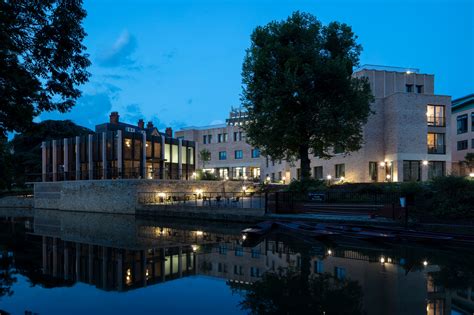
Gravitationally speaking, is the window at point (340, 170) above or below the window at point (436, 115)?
below

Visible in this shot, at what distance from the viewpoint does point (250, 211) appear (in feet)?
79.1

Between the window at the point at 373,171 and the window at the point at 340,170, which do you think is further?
the window at the point at 340,170

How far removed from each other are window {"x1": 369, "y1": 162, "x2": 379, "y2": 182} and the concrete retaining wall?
13.5 metres

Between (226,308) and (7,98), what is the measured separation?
18.6ft

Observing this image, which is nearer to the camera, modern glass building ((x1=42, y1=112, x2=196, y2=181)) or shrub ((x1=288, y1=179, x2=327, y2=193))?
shrub ((x1=288, y1=179, x2=327, y2=193))

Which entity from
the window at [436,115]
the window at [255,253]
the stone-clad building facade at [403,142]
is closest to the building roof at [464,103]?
the stone-clad building facade at [403,142]

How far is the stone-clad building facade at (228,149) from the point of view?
205 feet

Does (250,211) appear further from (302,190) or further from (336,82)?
(336,82)

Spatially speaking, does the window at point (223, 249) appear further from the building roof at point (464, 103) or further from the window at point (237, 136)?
the window at point (237, 136)

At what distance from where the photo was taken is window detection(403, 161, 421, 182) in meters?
36.0

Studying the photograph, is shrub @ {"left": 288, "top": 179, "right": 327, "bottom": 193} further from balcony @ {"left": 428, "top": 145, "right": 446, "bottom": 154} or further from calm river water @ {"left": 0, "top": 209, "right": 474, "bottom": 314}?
balcony @ {"left": 428, "top": 145, "right": 446, "bottom": 154}

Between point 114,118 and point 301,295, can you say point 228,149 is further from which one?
point 301,295

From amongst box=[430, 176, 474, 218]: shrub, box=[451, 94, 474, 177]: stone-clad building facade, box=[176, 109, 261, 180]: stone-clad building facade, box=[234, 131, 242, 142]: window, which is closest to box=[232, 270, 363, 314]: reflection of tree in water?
box=[430, 176, 474, 218]: shrub

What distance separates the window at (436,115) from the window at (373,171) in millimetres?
7107
